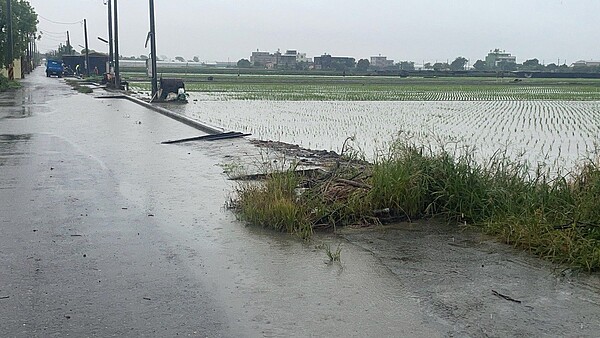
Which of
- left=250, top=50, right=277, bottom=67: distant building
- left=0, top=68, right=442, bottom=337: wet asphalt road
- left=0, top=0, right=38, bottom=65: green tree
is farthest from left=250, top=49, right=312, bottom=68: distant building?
left=0, top=68, right=442, bottom=337: wet asphalt road

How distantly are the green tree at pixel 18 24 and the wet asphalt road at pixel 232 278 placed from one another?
40.7 meters

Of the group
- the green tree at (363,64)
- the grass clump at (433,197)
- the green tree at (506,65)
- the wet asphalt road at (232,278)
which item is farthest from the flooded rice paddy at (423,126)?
the green tree at (506,65)

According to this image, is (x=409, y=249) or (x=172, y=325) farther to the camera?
(x=409, y=249)

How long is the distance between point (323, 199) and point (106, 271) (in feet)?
9.01

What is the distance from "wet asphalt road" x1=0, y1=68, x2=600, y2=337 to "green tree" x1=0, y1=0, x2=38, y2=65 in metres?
40.7

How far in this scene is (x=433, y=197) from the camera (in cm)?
763

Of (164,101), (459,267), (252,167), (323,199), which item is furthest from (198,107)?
(459,267)

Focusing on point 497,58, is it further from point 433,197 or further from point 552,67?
point 433,197

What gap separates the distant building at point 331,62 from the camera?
440 feet

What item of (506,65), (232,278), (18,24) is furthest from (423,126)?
(506,65)

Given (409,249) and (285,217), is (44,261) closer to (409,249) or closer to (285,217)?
(285,217)

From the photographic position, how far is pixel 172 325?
4492mm

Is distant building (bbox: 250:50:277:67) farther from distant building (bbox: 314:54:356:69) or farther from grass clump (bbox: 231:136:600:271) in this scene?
grass clump (bbox: 231:136:600:271)

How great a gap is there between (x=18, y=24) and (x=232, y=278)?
2164 inches
